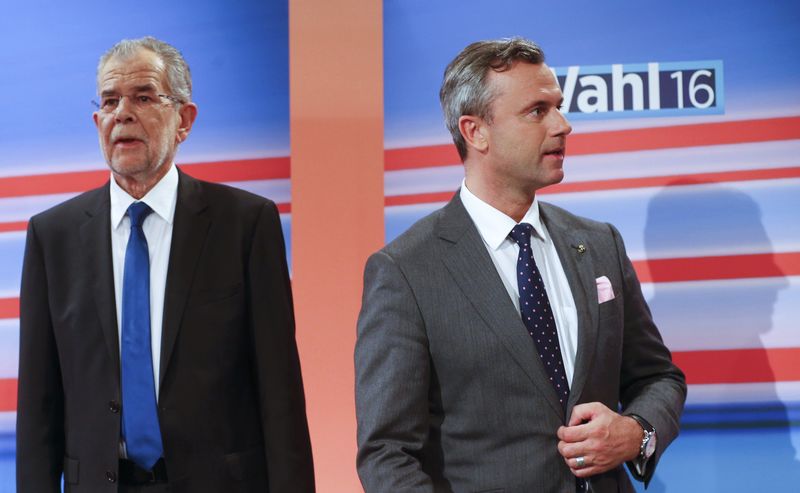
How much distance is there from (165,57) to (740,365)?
1.99 m

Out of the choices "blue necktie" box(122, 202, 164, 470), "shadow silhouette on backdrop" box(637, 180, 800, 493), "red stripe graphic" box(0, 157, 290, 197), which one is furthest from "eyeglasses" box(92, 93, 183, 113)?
"shadow silhouette on backdrop" box(637, 180, 800, 493)

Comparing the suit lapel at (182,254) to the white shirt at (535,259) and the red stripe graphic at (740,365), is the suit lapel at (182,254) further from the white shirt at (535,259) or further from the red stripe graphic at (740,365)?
the red stripe graphic at (740,365)

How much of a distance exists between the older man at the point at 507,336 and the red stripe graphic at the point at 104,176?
1.10m

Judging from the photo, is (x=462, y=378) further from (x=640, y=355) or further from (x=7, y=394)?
(x=7, y=394)

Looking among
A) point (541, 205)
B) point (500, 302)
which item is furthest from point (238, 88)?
point (500, 302)

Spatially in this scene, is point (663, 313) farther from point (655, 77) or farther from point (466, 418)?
point (466, 418)

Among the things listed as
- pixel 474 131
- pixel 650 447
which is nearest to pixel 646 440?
pixel 650 447

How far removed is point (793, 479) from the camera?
3002mm

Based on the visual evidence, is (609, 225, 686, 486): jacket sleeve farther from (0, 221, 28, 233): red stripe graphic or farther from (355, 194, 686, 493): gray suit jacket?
(0, 221, 28, 233): red stripe graphic

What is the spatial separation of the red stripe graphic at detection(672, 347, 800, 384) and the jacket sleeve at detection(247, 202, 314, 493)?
1.37 m

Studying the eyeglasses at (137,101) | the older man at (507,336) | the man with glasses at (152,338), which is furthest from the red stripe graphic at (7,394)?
the older man at (507,336)

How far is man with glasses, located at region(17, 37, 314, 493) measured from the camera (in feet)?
7.32

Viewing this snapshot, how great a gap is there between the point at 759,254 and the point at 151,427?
1.95 m

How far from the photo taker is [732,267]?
3.03 m
